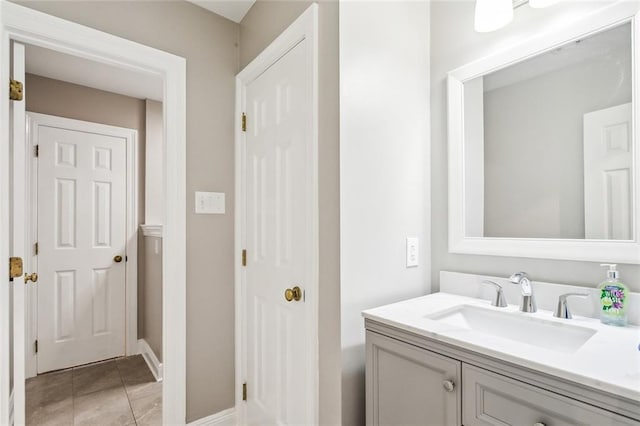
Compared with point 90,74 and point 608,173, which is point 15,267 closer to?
point 90,74

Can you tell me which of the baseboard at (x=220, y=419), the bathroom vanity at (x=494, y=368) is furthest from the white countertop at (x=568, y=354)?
the baseboard at (x=220, y=419)

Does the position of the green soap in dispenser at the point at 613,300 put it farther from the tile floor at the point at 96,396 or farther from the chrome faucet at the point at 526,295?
the tile floor at the point at 96,396

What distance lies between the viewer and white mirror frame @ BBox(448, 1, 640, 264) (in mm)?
971

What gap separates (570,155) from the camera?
112 centimetres

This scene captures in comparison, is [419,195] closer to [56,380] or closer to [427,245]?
[427,245]

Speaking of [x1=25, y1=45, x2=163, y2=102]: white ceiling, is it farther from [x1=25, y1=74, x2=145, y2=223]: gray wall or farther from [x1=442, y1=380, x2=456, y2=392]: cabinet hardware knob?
[x1=442, y1=380, x2=456, y2=392]: cabinet hardware knob

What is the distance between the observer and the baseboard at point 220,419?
1.78 meters

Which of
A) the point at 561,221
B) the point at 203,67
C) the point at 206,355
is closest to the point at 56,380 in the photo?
the point at 206,355

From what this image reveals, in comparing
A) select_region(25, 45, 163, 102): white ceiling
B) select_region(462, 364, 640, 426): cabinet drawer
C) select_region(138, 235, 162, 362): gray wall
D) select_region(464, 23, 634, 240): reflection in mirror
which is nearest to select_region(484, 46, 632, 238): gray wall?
select_region(464, 23, 634, 240): reflection in mirror

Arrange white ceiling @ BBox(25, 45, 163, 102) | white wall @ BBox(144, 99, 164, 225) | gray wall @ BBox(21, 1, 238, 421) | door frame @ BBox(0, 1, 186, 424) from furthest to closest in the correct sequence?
1. white wall @ BBox(144, 99, 164, 225)
2. white ceiling @ BBox(25, 45, 163, 102)
3. gray wall @ BBox(21, 1, 238, 421)
4. door frame @ BBox(0, 1, 186, 424)

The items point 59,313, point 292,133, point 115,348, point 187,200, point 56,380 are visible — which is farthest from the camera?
point 115,348

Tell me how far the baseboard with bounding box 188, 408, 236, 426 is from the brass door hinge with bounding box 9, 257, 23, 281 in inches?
44.9

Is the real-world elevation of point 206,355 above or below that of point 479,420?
below

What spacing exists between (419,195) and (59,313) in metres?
3.07
